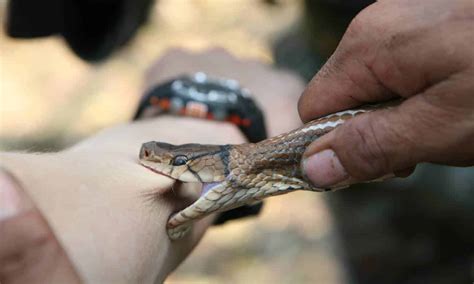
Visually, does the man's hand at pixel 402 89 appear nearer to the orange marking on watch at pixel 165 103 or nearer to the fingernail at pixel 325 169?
the fingernail at pixel 325 169

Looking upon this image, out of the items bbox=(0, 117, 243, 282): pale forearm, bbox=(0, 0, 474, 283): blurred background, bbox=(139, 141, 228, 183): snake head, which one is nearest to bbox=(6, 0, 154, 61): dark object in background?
bbox=(0, 0, 474, 283): blurred background

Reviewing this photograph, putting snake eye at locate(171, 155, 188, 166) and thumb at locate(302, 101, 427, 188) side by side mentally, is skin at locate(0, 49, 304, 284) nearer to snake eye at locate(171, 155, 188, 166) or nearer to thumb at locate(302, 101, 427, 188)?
snake eye at locate(171, 155, 188, 166)

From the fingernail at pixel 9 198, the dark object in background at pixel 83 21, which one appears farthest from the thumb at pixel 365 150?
the dark object in background at pixel 83 21

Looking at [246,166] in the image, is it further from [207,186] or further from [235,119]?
[235,119]

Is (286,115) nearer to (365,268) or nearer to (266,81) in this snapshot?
(266,81)

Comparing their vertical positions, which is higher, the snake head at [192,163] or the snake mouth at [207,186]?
the snake head at [192,163]

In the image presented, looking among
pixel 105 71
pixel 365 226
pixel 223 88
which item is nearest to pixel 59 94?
pixel 105 71
